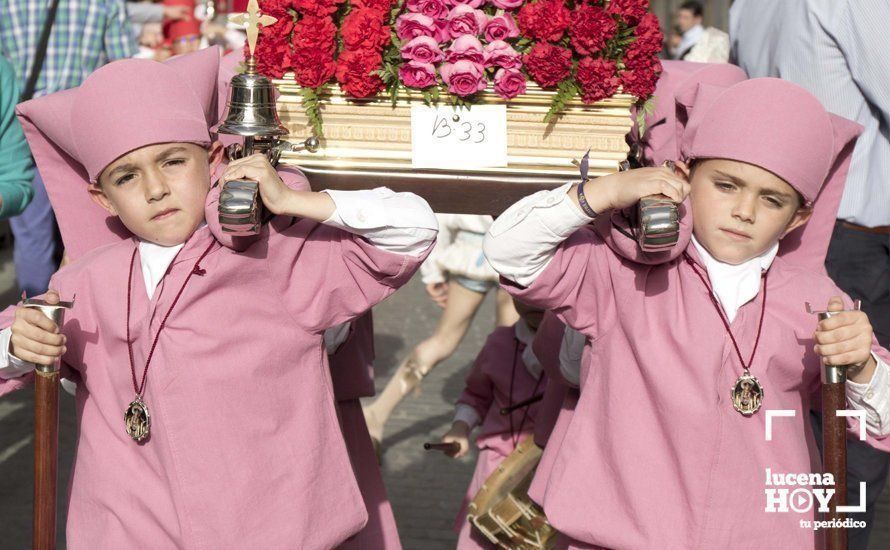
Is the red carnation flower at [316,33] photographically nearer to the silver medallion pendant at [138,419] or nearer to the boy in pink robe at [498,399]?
the silver medallion pendant at [138,419]

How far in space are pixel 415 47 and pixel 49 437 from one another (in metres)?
1.33

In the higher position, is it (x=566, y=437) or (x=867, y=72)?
(x=867, y=72)

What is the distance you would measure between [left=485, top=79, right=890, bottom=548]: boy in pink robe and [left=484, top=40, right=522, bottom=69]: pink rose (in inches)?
20.1

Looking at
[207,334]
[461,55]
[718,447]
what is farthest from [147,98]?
[718,447]

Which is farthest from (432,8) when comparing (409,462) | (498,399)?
(409,462)

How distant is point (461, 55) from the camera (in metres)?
3.41

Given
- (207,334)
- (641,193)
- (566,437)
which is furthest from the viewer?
(566,437)

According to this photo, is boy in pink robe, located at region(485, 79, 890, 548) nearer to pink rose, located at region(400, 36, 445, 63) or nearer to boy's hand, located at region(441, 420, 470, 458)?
pink rose, located at region(400, 36, 445, 63)

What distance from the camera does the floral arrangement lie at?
3.41 m

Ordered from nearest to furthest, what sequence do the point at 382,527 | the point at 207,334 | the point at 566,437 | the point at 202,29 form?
1. the point at 207,334
2. the point at 566,437
3. the point at 382,527
4. the point at 202,29

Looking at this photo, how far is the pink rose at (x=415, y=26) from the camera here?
343cm

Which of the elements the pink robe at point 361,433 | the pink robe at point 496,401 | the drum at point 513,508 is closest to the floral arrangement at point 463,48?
the pink robe at point 361,433

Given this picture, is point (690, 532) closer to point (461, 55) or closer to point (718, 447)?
point (718, 447)

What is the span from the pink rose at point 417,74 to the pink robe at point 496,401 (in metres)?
1.57
